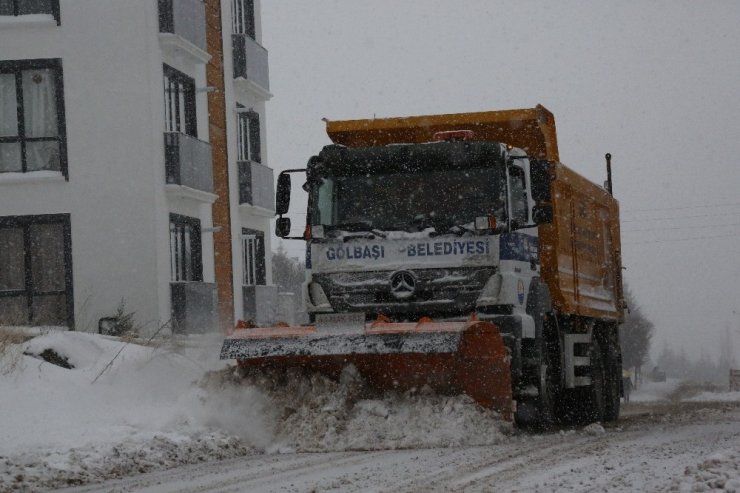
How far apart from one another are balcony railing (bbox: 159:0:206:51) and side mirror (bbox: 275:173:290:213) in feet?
42.1

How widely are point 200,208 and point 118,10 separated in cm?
475

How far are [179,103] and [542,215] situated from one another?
15.6m

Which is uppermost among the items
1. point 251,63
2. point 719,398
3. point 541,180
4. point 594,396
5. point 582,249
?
point 251,63

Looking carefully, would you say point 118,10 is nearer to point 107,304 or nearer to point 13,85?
point 13,85

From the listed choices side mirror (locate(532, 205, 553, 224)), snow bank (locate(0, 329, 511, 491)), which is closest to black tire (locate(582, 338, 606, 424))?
side mirror (locate(532, 205, 553, 224))

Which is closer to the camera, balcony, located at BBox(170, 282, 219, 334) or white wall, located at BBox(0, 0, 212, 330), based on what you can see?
white wall, located at BBox(0, 0, 212, 330)

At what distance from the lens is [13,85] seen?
24.8 metres

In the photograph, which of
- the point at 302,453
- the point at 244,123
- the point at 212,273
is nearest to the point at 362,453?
the point at 302,453

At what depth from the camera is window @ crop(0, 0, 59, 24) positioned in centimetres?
2475

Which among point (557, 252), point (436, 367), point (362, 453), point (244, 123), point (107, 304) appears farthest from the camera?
point (244, 123)

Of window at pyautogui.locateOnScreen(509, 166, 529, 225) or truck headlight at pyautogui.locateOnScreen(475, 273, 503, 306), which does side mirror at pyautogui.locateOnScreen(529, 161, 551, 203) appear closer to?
window at pyautogui.locateOnScreen(509, 166, 529, 225)

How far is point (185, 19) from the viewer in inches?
1033

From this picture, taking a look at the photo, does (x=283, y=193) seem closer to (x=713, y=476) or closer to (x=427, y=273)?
(x=427, y=273)

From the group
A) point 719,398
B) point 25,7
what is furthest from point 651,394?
point 25,7
